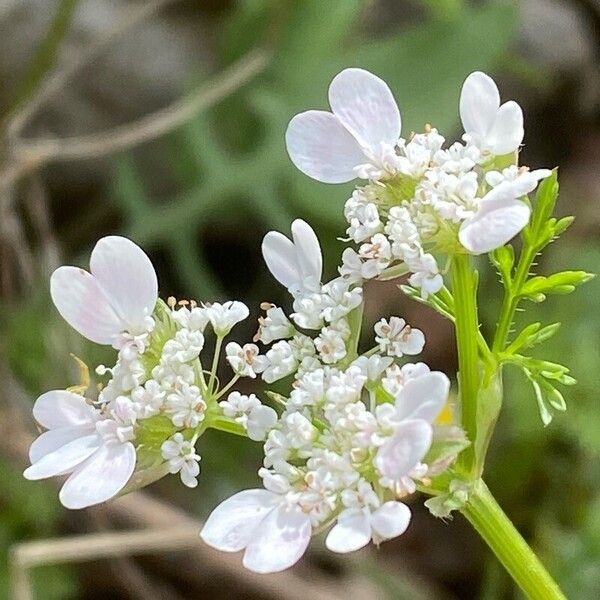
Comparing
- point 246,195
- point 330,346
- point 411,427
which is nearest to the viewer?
point 411,427

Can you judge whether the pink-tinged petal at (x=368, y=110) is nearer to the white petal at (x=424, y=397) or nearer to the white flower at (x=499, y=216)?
the white flower at (x=499, y=216)

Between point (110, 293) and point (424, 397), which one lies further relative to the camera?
point (110, 293)

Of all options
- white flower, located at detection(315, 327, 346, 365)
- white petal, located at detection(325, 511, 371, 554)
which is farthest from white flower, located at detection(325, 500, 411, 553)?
white flower, located at detection(315, 327, 346, 365)

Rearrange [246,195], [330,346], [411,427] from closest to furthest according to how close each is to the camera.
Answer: [411,427] → [330,346] → [246,195]

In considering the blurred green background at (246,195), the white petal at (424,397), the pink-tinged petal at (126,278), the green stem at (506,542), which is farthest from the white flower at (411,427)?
the blurred green background at (246,195)

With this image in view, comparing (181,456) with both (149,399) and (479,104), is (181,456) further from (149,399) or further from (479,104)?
(479,104)

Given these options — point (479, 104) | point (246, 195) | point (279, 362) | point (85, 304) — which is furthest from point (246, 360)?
A: point (246, 195)

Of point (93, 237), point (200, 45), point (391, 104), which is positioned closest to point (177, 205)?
point (93, 237)
